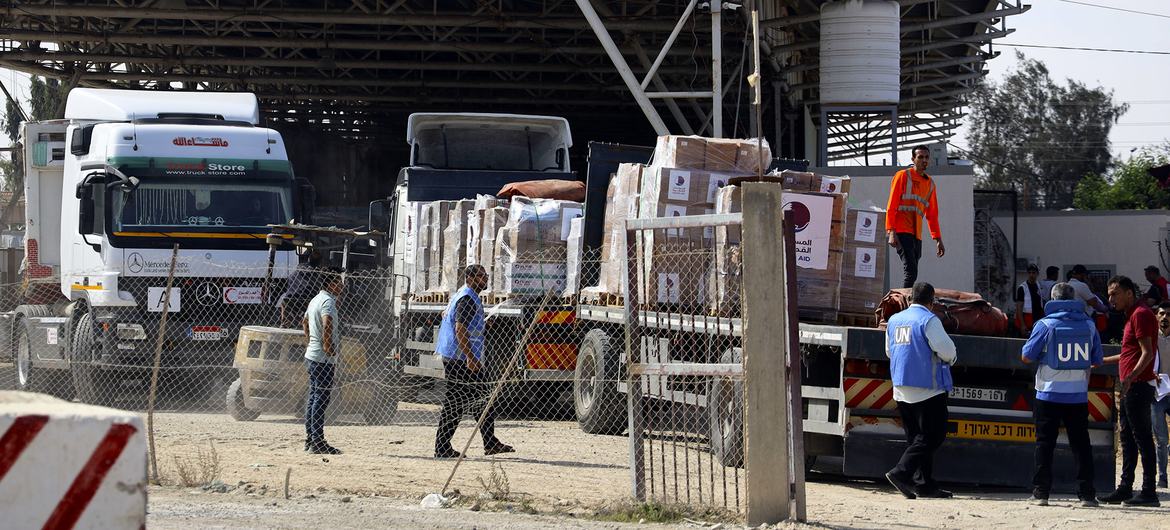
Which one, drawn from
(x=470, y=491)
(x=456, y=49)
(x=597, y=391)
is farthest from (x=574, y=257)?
(x=456, y=49)

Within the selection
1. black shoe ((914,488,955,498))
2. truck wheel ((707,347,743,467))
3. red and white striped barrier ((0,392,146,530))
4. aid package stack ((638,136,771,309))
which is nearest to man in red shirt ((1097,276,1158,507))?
black shoe ((914,488,955,498))

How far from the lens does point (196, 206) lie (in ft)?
50.9

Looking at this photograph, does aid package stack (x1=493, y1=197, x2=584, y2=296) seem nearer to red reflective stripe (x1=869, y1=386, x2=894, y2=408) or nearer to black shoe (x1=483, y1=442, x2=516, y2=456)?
black shoe (x1=483, y1=442, x2=516, y2=456)

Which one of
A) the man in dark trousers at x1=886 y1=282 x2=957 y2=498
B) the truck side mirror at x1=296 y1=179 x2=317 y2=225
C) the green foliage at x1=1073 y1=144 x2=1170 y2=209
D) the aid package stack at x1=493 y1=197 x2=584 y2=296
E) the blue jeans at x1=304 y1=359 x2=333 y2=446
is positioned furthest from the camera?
the green foliage at x1=1073 y1=144 x2=1170 y2=209

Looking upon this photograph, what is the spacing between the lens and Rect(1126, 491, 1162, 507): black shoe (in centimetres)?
945

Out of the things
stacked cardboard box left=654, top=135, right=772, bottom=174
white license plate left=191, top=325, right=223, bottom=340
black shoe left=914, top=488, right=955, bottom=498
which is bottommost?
black shoe left=914, top=488, right=955, bottom=498

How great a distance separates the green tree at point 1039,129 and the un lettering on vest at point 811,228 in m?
72.4

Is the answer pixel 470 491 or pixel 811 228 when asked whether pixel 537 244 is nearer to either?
pixel 811 228

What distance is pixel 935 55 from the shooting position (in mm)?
29234

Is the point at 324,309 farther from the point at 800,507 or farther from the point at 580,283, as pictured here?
the point at 800,507

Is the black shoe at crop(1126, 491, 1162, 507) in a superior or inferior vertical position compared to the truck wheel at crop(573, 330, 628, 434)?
inferior

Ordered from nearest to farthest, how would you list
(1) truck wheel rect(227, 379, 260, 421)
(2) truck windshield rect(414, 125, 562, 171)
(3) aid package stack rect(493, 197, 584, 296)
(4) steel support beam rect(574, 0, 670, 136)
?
(3) aid package stack rect(493, 197, 584, 296) < (1) truck wheel rect(227, 379, 260, 421) < (2) truck windshield rect(414, 125, 562, 171) < (4) steel support beam rect(574, 0, 670, 136)

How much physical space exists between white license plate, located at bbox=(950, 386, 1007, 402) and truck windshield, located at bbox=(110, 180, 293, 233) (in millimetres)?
8874

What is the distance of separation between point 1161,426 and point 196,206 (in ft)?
34.6
